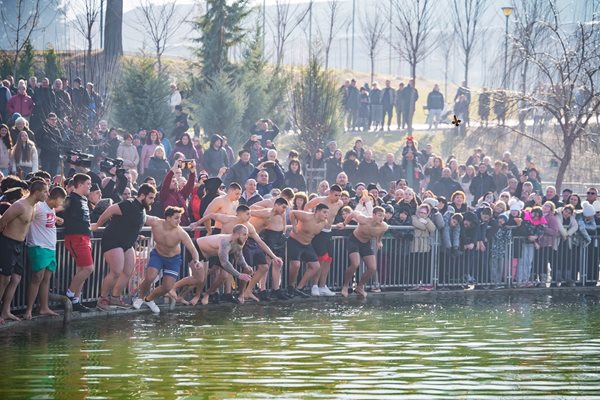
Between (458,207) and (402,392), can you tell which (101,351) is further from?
(458,207)

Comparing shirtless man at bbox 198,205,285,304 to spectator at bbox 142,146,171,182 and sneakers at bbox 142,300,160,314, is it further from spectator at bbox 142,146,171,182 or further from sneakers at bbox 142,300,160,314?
spectator at bbox 142,146,171,182

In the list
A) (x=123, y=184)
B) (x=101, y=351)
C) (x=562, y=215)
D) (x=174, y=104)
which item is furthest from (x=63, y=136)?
(x=101, y=351)

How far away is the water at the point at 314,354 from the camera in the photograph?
13.3 meters

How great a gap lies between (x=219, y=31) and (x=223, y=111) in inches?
203

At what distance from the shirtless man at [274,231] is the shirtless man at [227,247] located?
0.91 metres

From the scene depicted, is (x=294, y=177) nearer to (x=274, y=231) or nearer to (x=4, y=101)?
(x=274, y=231)

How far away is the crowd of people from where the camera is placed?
18.0 metres

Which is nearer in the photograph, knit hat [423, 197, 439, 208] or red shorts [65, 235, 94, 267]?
red shorts [65, 235, 94, 267]

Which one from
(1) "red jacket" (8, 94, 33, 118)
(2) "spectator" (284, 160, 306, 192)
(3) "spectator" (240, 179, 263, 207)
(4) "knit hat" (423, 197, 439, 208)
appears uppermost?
(1) "red jacket" (8, 94, 33, 118)

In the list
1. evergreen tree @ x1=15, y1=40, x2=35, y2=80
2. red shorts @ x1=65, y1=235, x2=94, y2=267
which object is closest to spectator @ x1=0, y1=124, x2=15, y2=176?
red shorts @ x1=65, y1=235, x2=94, y2=267

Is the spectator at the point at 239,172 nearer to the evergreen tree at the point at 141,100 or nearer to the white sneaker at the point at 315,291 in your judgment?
the white sneaker at the point at 315,291

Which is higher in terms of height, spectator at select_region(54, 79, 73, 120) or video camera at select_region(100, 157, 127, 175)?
spectator at select_region(54, 79, 73, 120)

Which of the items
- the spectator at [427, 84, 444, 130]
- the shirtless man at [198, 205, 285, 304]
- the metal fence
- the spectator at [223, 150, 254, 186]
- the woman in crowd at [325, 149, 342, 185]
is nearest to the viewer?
the shirtless man at [198, 205, 285, 304]

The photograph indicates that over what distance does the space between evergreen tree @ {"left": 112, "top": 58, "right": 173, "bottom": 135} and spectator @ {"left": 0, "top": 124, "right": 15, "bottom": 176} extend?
1128 cm
